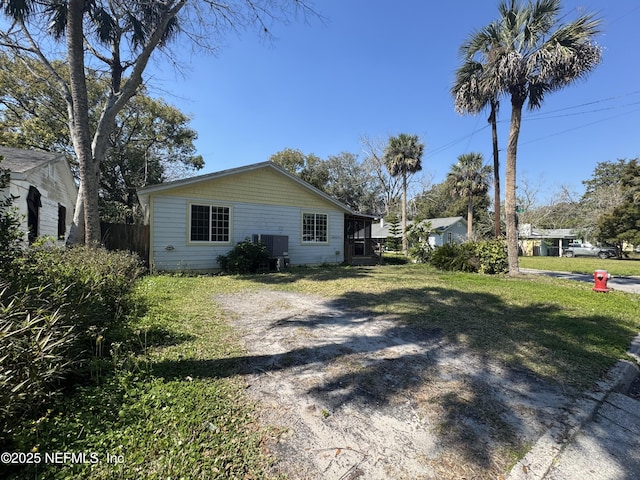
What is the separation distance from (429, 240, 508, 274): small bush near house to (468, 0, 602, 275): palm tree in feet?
2.26

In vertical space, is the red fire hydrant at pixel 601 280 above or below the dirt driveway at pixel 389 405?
above

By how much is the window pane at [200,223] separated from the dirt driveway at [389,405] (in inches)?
286

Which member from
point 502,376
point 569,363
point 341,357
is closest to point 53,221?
point 341,357

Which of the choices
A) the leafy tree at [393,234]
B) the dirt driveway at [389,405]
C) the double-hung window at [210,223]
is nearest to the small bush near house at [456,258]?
the dirt driveway at [389,405]

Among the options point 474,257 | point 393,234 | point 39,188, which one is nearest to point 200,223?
point 39,188

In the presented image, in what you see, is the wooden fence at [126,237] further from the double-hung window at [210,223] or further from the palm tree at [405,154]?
the palm tree at [405,154]

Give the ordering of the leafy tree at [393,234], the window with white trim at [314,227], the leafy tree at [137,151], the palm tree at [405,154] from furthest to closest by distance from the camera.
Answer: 1. the palm tree at [405,154]
2. the leafy tree at [393,234]
3. the leafy tree at [137,151]
4. the window with white trim at [314,227]

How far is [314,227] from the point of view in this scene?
13453 millimetres

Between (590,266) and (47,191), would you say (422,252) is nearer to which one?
(590,266)

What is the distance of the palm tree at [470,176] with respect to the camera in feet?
85.2

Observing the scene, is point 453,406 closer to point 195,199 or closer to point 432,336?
point 432,336

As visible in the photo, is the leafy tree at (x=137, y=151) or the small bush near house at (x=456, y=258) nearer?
the small bush near house at (x=456, y=258)

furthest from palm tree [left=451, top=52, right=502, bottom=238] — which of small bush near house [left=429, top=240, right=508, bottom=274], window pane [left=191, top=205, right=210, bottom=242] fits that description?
window pane [left=191, top=205, right=210, bottom=242]

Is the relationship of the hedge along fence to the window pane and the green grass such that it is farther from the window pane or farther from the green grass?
the green grass
